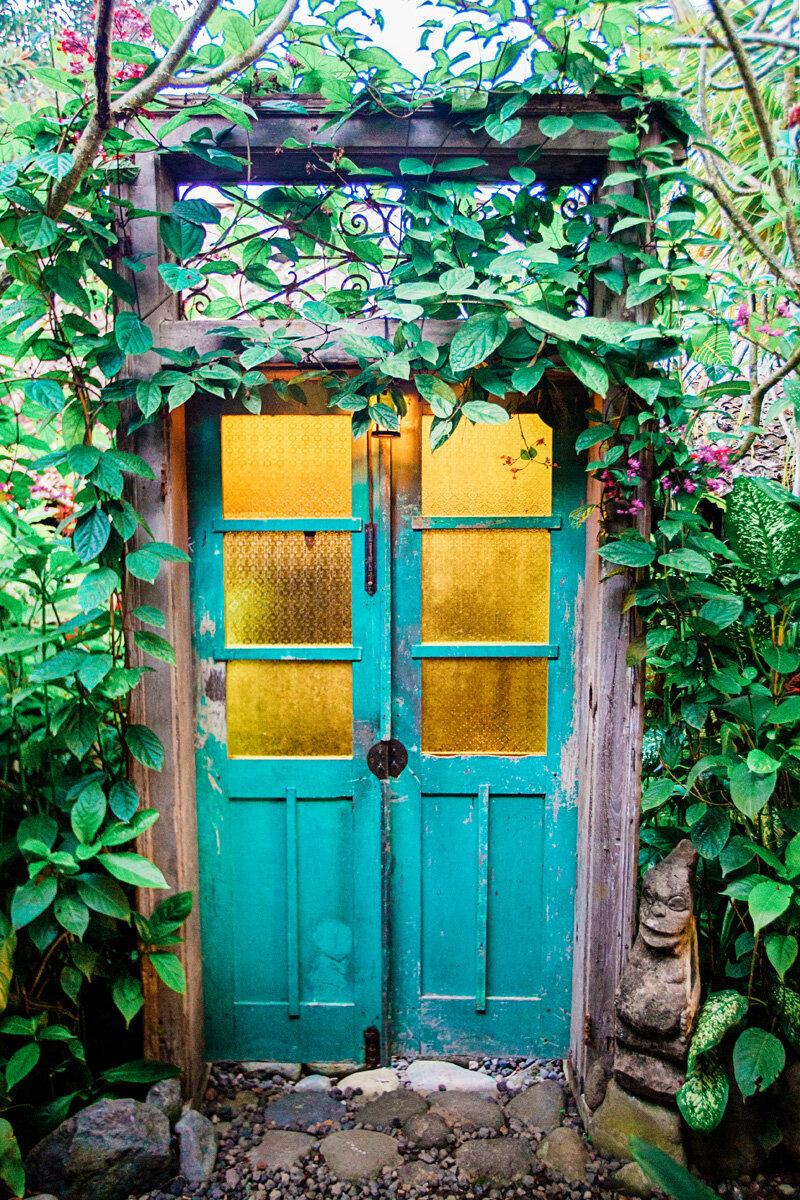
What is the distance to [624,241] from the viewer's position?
188cm

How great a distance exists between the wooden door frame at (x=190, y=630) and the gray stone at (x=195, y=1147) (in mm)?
158

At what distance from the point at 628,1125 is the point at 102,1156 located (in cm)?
137

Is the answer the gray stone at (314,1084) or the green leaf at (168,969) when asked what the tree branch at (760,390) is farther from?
the gray stone at (314,1084)

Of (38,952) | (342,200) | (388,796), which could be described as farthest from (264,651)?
(342,200)

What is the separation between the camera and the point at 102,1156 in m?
1.73

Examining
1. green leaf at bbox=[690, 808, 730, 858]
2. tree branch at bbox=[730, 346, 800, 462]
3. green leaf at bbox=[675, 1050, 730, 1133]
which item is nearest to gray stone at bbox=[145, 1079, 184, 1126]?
green leaf at bbox=[675, 1050, 730, 1133]

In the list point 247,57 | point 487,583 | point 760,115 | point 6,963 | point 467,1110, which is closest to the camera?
point 247,57

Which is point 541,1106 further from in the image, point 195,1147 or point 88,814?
point 88,814

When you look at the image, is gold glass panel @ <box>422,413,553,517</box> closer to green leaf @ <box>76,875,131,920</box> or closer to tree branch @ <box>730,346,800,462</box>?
tree branch @ <box>730,346,800,462</box>

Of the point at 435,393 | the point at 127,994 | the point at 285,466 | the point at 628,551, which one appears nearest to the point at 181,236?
the point at 285,466

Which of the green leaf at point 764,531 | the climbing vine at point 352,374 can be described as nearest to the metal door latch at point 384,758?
the climbing vine at point 352,374

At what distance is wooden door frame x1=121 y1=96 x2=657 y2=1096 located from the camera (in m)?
1.88

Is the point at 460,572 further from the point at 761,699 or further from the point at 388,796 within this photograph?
the point at 761,699

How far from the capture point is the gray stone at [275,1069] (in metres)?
2.23
